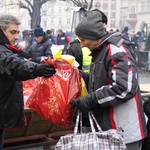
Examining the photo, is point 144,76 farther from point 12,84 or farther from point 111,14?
point 111,14

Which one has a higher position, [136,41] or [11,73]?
[11,73]

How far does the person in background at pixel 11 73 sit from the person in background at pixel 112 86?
15.6 inches

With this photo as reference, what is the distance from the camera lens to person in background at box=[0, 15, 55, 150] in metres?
2.71

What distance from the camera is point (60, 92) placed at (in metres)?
2.75

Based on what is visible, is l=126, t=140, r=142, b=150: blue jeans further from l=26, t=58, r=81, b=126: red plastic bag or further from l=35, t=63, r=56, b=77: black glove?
l=35, t=63, r=56, b=77: black glove

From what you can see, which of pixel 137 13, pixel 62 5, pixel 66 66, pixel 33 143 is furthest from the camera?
pixel 62 5

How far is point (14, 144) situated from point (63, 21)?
7570 cm

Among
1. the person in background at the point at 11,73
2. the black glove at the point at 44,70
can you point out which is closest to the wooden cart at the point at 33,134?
the person in background at the point at 11,73

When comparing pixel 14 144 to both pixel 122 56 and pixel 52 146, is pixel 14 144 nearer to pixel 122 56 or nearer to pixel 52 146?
pixel 52 146

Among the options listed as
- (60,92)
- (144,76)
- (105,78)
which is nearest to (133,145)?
(105,78)

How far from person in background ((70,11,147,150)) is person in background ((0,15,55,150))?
15.6 inches

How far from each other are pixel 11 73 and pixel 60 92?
0.41m

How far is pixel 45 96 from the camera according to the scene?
114 inches

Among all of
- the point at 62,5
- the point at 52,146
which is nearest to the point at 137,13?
the point at 62,5
